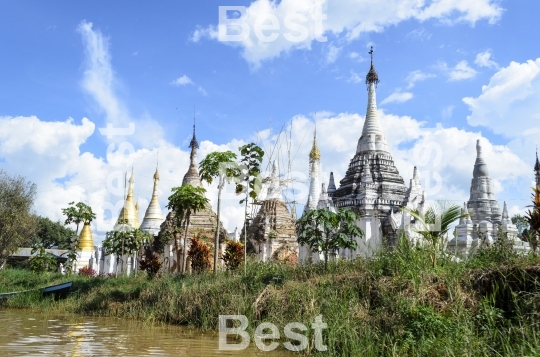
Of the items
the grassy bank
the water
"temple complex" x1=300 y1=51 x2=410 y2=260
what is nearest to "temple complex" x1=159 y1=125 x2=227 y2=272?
"temple complex" x1=300 y1=51 x2=410 y2=260

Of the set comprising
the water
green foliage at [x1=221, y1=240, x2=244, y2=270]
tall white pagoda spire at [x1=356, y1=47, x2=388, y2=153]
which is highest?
tall white pagoda spire at [x1=356, y1=47, x2=388, y2=153]

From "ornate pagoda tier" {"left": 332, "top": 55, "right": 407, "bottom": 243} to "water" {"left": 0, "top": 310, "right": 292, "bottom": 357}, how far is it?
54.4 ft

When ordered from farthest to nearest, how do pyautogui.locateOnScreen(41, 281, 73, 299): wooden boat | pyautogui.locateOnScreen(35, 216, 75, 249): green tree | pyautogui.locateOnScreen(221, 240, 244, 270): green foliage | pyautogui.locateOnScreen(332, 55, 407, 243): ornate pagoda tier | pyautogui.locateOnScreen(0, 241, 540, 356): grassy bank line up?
pyautogui.locateOnScreen(35, 216, 75, 249): green tree, pyautogui.locateOnScreen(332, 55, 407, 243): ornate pagoda tier, pyautogui.locateOnScreen(41, 281, 73, 299): wooden boat, pyautogui.locateOnScreen(221, 240, 244, 270): green foliage, pyautogui.locateOnScreen(0, 241, 540, 356): grassy bank

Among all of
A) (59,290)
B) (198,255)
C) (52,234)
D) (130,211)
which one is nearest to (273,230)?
(198,255)

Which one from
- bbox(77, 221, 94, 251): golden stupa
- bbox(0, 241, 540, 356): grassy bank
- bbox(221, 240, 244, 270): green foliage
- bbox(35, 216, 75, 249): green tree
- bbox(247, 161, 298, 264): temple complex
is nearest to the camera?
bbox(0, 241, 540, 356): grassy bank

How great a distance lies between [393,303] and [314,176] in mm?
33527

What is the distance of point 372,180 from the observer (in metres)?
29.9

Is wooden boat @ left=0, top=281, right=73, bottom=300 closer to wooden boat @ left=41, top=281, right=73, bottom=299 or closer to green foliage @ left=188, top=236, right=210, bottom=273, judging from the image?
wooden boat @ left=41, top=281, right=73, bottom=299

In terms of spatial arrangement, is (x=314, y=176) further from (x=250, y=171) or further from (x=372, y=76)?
(x=250, y=171)

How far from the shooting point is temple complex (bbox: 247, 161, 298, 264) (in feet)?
110

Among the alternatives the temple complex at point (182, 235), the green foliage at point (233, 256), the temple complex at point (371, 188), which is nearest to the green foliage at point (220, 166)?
the green foliage at point (233, 256)

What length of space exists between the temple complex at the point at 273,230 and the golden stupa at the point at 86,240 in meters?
18.1

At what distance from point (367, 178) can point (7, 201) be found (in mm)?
22725

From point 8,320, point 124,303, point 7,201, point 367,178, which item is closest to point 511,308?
point 124,303
